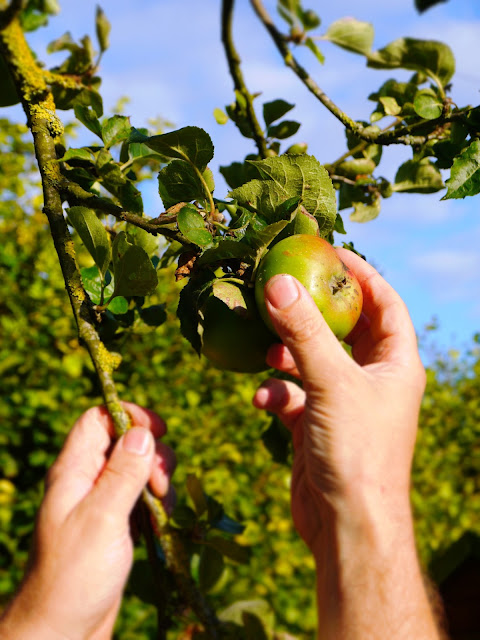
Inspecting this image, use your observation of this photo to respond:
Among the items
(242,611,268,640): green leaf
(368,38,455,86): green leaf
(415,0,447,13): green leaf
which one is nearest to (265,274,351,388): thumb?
(415,0,447,13): green leaf

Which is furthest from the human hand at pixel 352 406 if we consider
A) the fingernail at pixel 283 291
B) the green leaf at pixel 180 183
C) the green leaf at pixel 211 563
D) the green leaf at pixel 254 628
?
the green leaf at pixel 254 628

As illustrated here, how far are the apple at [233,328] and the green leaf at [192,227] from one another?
3.0 inches

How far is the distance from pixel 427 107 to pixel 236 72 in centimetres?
46

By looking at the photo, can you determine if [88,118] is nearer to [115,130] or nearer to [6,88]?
[115,130]

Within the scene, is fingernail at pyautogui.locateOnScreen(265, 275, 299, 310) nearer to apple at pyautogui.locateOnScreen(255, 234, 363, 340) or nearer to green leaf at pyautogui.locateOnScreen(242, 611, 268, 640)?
apple at pyautogui.locateOnScreen(255, 234, 363, 340)

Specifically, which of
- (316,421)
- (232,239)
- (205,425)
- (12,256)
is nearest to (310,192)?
(232,239)

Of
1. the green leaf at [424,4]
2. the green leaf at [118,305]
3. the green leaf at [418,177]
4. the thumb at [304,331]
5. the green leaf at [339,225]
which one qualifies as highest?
the green leaf at [418,177]

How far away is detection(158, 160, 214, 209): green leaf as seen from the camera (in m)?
1.04

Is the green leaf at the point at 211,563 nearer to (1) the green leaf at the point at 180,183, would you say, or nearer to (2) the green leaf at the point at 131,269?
(2) the green leaf at the point at 131,269

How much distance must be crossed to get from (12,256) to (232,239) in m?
2.78

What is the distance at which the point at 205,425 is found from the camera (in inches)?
129

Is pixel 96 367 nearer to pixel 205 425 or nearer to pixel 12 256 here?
pixel 205 425

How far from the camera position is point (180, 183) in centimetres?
106

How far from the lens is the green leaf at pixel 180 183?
1.04m
